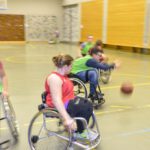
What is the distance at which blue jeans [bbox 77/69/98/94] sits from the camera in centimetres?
432

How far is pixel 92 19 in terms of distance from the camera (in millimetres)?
17312

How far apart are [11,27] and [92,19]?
6594 mm

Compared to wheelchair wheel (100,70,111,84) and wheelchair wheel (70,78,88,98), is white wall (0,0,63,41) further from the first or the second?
wheelchair wheel (70,78,88,98)

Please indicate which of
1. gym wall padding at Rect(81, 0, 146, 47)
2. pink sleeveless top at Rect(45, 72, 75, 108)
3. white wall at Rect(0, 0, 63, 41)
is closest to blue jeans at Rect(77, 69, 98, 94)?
pink sleeveless top at Rect(45, 72, 75, 108)

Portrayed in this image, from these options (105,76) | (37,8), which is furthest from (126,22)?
(37,8)

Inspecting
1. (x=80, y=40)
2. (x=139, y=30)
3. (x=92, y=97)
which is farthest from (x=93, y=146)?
(x=80, y=40)

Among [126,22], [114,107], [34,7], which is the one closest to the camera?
[114,107]

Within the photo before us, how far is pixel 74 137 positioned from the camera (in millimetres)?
2693

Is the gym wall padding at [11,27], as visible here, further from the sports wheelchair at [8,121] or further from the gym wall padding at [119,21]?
the sports wheelchair at [8,121]

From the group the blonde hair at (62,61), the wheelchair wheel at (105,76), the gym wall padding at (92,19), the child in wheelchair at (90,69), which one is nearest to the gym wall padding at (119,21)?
the gym wall padding at (92,19)

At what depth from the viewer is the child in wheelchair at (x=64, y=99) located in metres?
2.51

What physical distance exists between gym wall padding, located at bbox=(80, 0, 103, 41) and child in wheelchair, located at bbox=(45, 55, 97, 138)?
13.9 meters

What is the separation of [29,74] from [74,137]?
4.64 metres

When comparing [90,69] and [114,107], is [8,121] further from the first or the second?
[114,107]
